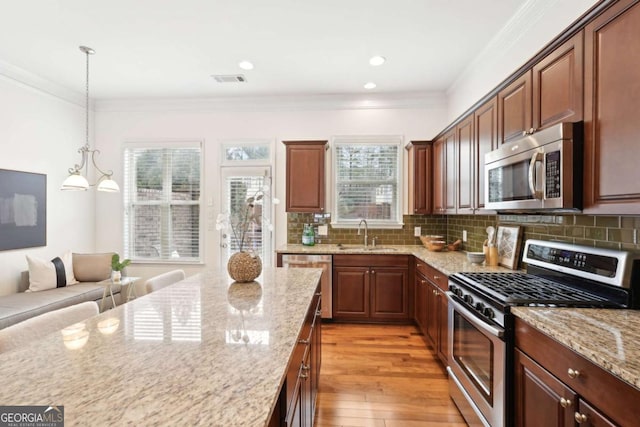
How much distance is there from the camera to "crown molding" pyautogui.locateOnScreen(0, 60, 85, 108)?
3633 millimetres

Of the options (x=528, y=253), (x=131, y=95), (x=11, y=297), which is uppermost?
(x=131, y=95)

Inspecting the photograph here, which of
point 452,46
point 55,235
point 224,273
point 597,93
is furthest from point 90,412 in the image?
point 55,235

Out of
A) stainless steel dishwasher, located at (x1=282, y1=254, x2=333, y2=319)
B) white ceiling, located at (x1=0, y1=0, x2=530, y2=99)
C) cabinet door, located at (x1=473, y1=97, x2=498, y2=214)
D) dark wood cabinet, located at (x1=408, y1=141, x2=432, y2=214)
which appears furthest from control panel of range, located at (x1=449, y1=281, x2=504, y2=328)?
white ceiling, located at (x1=0, y1=0, x2=530, y2=99)

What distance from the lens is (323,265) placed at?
394 centimetres

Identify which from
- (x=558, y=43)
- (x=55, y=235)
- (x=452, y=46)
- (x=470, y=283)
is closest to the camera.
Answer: (x=558, y=43)

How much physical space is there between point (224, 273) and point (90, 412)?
1757 mm

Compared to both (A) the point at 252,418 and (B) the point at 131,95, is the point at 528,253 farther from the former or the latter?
(B) the point at 131,95

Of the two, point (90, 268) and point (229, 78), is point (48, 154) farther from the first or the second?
point (229, 78)

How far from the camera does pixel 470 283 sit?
206 centimetres

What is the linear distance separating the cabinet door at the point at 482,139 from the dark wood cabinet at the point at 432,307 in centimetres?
76

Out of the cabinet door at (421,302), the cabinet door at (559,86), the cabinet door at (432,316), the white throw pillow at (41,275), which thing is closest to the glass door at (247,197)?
the white throw pillow at (41,275)

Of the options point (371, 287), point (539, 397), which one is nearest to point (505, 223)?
point (371, 287)

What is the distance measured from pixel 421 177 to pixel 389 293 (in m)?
1.51

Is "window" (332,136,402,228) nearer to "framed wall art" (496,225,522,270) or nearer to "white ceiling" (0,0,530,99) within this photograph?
"white ceiling" (0,0,530,99)
